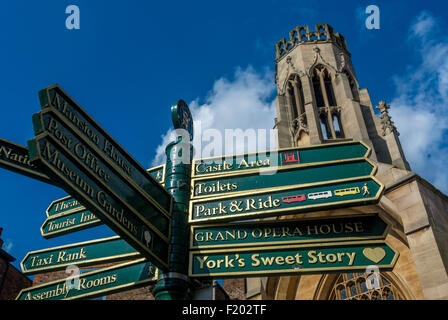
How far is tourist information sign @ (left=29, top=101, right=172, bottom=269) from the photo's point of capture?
3145mm

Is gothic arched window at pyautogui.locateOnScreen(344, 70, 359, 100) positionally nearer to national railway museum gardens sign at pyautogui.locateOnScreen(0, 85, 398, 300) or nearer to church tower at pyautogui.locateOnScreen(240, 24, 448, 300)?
church tower at pyautogui.locateOnScreen(240, 24, 448, 300)

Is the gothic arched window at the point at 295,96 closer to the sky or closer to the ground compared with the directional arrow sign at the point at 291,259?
closer to the sky

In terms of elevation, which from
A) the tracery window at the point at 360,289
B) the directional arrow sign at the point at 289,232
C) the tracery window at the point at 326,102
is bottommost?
the directional arrow sign at the point at 289,232

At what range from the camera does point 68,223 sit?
5.21 metres

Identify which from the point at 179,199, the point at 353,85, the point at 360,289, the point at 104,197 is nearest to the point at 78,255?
the point at 179,199

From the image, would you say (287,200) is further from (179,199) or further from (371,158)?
(371,158)

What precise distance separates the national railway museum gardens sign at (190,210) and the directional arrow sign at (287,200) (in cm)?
1

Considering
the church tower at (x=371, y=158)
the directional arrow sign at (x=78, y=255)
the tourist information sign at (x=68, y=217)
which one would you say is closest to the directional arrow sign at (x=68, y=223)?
the tourist information sign at (x=68, y=217)

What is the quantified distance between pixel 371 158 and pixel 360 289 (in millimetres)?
6711

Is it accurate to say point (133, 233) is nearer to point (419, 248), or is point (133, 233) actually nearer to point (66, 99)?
point (66, 99)

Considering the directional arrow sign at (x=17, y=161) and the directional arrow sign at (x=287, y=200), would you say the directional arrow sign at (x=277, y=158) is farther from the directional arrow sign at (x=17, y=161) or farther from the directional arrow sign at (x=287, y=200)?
the directional arrow sign at (x=17, y=161)

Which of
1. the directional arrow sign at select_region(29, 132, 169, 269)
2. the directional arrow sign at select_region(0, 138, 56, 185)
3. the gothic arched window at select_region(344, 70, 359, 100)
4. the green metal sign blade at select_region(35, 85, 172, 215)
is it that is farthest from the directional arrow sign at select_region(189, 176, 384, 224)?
the gothic arched window at select_region(344, 70, 359, 100)

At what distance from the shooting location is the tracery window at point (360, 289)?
503 inches

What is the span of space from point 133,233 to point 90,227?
5.11 feet
